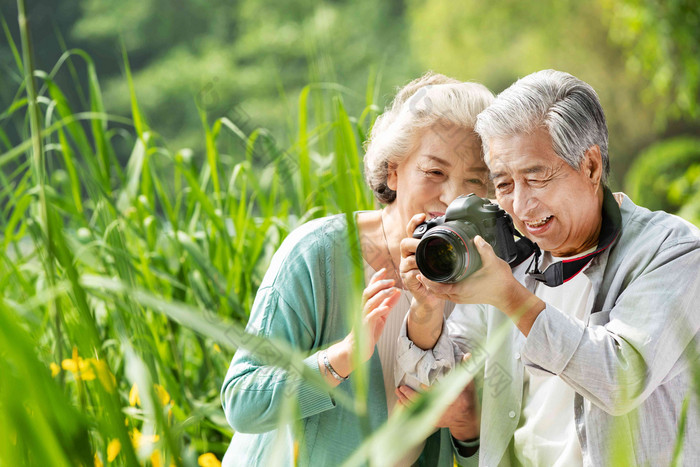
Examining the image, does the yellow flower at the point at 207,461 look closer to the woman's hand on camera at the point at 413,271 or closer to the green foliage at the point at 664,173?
the woman's hand on camera at the point at 413,271

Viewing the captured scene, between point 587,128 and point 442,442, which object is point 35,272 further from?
point 587,128

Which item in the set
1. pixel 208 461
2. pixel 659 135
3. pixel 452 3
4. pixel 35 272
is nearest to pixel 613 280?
pixel 208 461

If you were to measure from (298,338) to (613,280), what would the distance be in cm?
45

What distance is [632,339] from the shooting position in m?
0.88

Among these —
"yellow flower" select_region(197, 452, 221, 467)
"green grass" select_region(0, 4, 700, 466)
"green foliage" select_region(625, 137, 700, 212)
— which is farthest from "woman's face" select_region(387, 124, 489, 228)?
"green foliage" select_region(625, 137, 700, 212)

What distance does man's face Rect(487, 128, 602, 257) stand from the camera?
3.21 feet

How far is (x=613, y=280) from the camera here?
966 millimetres

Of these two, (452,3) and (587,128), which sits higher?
(587,128)

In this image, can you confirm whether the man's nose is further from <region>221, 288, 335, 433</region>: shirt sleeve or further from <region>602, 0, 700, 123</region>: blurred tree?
<region>602, 0, 700, 123</region>: blurred tree

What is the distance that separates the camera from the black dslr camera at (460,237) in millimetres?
945

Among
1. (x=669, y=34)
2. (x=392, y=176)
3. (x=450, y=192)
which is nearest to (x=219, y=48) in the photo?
(x=669, y=34)

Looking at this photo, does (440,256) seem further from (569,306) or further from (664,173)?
(664,173)

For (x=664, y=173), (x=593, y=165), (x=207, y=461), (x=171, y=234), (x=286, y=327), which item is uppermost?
(x=593, y=165)

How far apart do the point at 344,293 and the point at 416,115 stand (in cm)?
30
